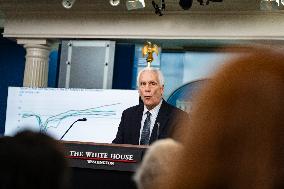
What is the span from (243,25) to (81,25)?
2.18m

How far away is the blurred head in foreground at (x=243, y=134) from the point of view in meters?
0.60

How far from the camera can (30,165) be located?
501 mm

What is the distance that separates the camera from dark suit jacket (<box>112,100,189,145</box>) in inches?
111

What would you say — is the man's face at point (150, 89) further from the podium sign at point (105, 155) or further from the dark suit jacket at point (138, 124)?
the podium sign at point (105, 155)

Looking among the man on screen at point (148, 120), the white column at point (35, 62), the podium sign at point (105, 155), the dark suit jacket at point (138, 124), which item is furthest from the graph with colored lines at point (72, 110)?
the podium sign at point (105, 155)

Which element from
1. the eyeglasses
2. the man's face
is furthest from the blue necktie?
the eyeglasses

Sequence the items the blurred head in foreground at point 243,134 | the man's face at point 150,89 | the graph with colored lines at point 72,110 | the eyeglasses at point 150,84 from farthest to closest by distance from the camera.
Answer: the graph with colored lines at point 72,110, the eyeglasses at point 150,84, the man's face at point 150,89, the blurred head in foreground at point 243,134

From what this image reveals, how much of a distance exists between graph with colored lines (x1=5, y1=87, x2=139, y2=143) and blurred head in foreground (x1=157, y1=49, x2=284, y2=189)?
15.6 ft

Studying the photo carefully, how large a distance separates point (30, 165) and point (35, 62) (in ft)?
21.5

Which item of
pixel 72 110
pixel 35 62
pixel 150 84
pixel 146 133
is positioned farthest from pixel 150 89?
pixel 35 62

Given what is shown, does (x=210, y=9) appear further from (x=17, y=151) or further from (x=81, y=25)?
(x=17, y=151)

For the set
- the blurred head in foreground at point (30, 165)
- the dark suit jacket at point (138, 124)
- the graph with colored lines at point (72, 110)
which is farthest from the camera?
the graph with colored lines at point (72, 110)

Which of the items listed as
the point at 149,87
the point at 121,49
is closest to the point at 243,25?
the point at 121,49

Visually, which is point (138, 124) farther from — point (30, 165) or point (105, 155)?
point (30, 165)
